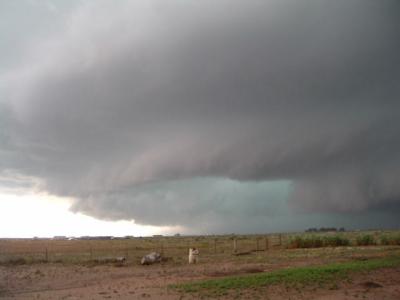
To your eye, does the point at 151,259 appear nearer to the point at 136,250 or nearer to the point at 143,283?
the point at 143,283

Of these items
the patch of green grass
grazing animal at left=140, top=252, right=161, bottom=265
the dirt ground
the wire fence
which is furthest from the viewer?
the wire fence

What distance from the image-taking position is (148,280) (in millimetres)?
27969

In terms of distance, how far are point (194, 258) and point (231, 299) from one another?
19.9 meters

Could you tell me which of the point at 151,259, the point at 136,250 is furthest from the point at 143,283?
the point at 136,250

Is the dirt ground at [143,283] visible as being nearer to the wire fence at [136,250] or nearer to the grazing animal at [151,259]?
the grazing animal at [151,259]

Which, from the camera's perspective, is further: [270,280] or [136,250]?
[136,250]

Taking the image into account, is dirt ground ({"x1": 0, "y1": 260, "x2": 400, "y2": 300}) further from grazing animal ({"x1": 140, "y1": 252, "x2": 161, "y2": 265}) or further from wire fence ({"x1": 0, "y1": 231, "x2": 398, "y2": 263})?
wire fence ({"x1": 0, "y1": 231, "x2": 398, "y2": 263})

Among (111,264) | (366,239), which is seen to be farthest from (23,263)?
(366,239)

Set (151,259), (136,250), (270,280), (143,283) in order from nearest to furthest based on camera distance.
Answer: (270,280)
(143,283)
(151,259)
(136,250)

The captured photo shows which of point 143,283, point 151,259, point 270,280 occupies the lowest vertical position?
point 143,283

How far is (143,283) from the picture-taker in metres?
26.6

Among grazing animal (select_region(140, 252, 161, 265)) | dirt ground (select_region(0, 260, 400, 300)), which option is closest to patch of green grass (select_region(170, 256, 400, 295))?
dirt ground (select_region(0, 260, 400, 300))

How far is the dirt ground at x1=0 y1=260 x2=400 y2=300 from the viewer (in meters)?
21.2

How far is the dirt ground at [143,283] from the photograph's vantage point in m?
21.2
